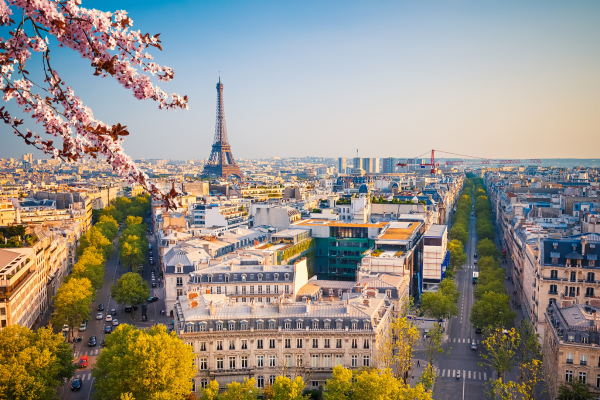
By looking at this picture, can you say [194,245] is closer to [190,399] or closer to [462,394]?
[190,399]

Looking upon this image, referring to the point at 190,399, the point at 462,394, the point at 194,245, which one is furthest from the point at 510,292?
the point at 190,399

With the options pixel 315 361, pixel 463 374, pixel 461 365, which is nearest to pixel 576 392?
pixel 463 374

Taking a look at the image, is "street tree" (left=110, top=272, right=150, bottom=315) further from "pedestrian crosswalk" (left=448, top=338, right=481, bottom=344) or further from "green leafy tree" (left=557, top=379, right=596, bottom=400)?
"green leafy tree" (left=557, top=379, right=596, bottom=400)

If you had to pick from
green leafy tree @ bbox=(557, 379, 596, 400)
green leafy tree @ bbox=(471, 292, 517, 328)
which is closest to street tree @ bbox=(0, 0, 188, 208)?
green leafy tree @ bbox=(557, 379, 596, 400)

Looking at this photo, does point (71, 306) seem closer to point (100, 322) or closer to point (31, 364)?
point (100, 322)

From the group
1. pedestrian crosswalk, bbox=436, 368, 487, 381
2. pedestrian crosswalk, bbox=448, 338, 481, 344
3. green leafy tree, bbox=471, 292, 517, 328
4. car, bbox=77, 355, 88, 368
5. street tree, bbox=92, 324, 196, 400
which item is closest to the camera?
street tree, bbox=92, 324, 196, 400

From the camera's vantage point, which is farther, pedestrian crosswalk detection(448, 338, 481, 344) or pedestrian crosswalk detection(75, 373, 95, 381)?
pedestrian crosswalk detection(448, 338, 481, 344)
